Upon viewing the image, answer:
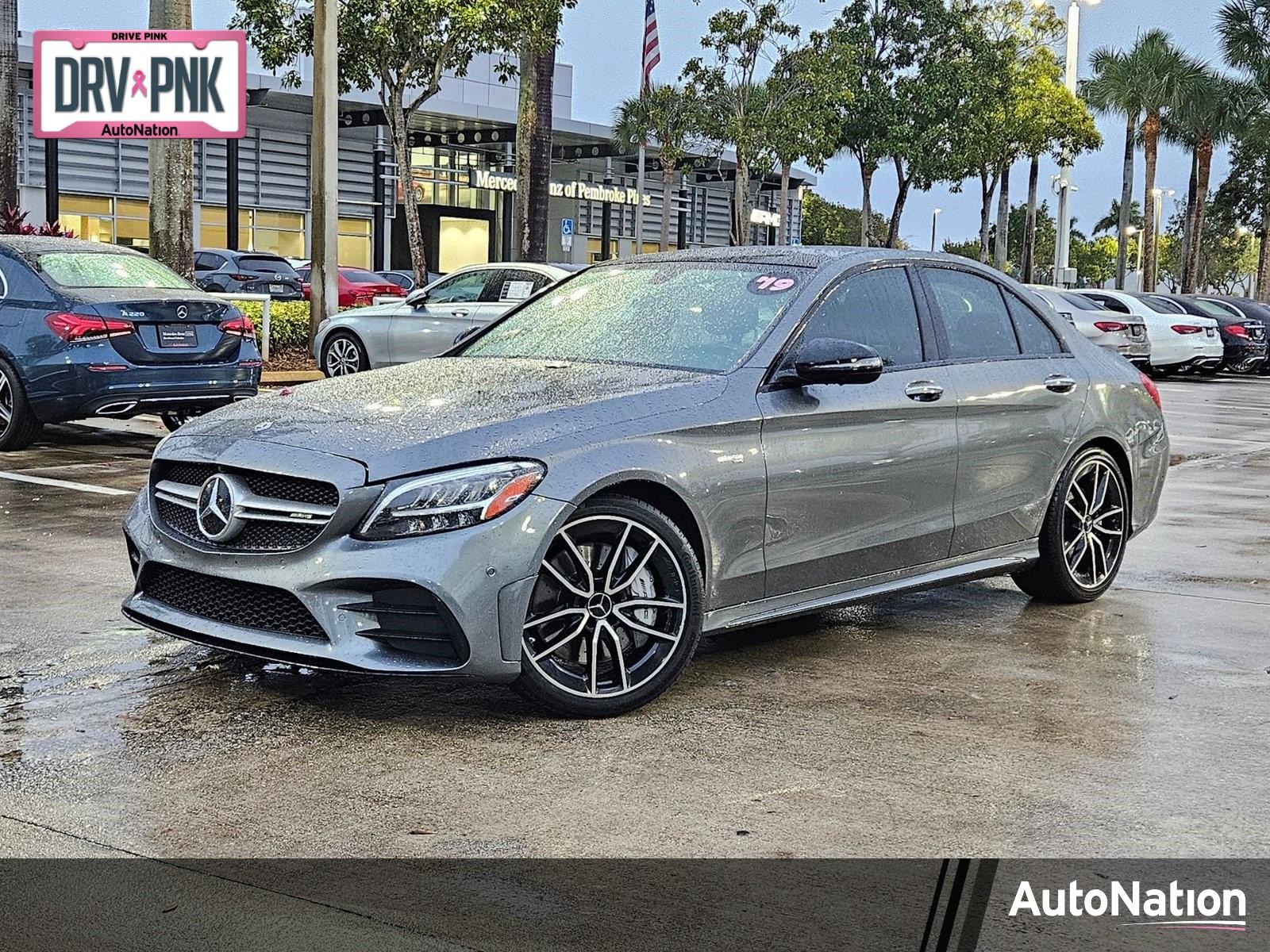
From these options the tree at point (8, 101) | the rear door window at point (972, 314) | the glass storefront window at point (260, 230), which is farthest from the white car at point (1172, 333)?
the glass storefront window at point (260, 230)

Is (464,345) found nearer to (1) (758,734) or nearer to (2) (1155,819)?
(1) (758,734)

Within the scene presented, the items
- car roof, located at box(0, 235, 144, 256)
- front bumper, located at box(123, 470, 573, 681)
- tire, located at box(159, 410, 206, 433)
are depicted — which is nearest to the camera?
front bumper, located at box(123, 470, 573, 681)

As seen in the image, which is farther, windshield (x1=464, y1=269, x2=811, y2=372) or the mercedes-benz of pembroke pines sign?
the mercedes-benz of pembroke pines sign

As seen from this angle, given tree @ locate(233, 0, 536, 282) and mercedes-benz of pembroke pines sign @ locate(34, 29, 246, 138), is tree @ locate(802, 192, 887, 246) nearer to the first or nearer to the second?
tree @ locate(233, 0, 536, 282)

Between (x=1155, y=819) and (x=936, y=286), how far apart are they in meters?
3.02

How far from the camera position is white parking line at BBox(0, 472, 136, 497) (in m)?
10.5

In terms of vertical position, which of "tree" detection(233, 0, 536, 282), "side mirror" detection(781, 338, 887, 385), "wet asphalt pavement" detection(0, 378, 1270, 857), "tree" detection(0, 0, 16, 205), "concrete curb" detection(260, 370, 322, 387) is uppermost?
"tree" detection(233, 0, 536, 282)

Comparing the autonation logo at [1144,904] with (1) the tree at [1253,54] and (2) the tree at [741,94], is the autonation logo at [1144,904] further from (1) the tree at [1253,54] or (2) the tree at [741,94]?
→ (1) the tree at [1253,54]

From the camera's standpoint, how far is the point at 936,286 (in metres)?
7.07

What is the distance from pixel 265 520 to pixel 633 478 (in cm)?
118

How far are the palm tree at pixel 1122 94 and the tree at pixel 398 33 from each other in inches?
1582

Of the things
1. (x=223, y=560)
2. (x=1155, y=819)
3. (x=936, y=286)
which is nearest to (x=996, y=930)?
(x=1155, y=819)

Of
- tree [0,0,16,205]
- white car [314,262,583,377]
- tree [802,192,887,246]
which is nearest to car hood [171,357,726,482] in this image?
white car [314,262,583,377]

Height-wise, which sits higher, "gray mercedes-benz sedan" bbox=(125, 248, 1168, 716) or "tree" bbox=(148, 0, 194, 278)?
"tree" bbox=(148, 0, 194, 278)
